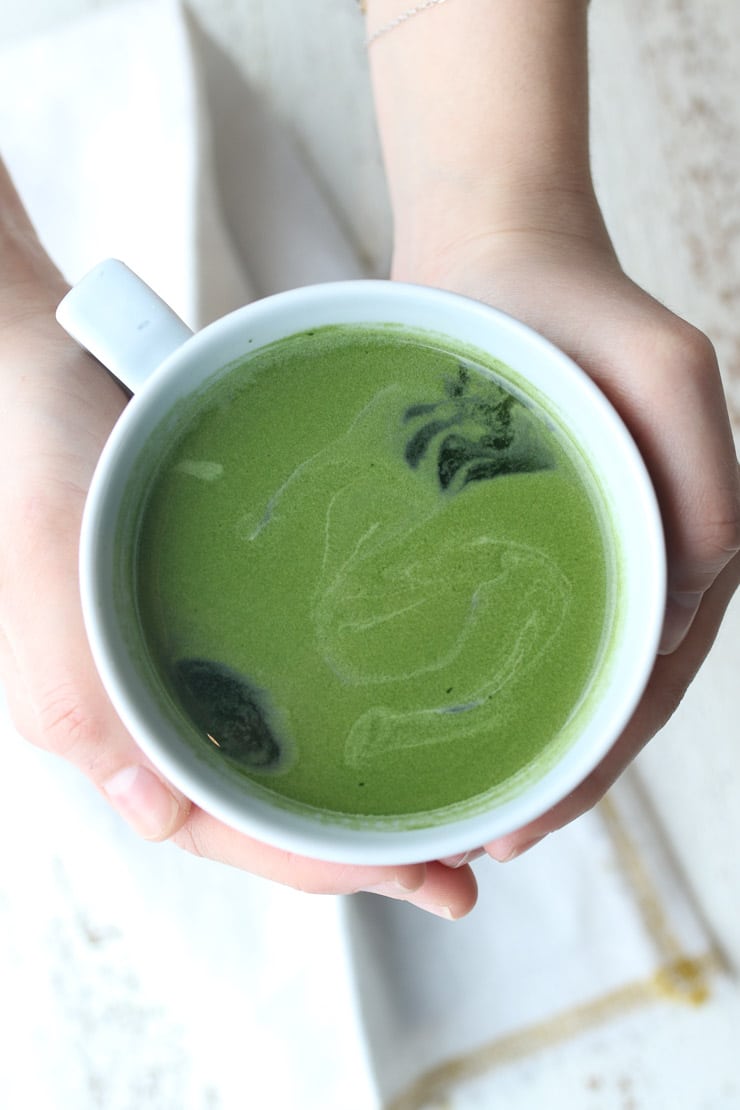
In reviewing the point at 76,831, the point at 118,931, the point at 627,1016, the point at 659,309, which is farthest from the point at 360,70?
the point at 627,1016

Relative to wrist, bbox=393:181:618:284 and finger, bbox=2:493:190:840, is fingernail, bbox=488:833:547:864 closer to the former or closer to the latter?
finger, bbox=2:493:190:840

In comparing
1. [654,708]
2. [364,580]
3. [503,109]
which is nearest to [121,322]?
[364,580]

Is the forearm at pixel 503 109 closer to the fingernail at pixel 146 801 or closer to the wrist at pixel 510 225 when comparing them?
the wrist at pixel 510 225

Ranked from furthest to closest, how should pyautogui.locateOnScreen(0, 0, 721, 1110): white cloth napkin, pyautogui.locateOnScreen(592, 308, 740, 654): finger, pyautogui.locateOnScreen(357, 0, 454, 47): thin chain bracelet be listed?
pyautogui.locateOnScreen(0, 0, 721, 1110): white cloth napkin < pyautogui.locateOnScreen(357, 0, 454, 47): thin chain bracelet < pyautogui.locateOnScreen(592, 308, 740, 654): finger

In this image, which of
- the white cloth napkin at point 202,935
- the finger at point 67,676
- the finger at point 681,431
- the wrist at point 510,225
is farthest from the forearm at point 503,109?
the finger at point 67,676

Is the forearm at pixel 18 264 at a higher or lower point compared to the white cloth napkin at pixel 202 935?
higher

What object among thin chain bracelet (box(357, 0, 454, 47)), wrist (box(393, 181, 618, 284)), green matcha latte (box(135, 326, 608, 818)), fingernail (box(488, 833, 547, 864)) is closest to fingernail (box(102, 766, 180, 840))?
green matcha latte (box(135, 326, 608, 818))
